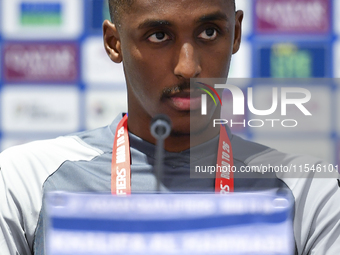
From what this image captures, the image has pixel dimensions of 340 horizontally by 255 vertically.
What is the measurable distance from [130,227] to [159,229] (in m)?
0.04

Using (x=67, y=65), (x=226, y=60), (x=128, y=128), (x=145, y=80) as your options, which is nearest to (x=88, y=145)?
(x=128, y=128)

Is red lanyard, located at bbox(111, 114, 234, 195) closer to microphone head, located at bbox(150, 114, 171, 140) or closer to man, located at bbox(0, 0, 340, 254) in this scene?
man, located at bbox(0, 0, 340, 254)

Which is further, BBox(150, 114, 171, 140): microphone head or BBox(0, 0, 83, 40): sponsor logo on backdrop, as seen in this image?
BBox(0, 0, 83, 40): sponsor logo on backdrop

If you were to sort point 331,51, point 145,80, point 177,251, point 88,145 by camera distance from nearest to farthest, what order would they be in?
point 177,251
point 145,80
point 88,145
point 331,51

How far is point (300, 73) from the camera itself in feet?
5.82

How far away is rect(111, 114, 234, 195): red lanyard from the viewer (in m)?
0.75

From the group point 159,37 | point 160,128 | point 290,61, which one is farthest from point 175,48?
point 290,61

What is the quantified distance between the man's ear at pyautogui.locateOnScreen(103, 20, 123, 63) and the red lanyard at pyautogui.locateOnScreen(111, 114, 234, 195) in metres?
0.15

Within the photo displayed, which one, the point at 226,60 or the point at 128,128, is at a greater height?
the point at 226,60

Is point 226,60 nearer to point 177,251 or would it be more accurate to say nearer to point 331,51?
point 177,251

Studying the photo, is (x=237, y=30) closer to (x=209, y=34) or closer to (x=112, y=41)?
(x=209, y=34)

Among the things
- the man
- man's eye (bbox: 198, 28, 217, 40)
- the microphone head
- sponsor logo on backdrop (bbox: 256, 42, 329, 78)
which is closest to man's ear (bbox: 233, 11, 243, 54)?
the man

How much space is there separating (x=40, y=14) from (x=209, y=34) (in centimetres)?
128

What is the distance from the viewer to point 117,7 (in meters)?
0.84
